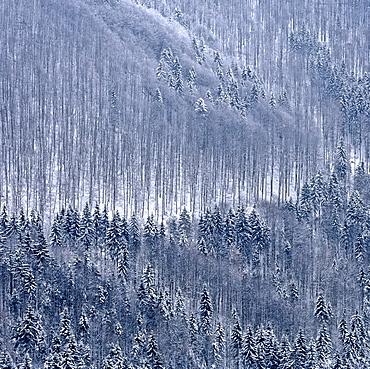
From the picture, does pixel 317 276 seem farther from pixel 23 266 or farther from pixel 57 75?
pixel 57 75

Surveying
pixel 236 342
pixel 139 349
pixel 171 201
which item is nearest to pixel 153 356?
pixel 139 349

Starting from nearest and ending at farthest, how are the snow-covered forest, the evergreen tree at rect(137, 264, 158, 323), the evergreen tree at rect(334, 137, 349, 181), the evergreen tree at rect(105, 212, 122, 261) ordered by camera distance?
the snow-covered forest → the evergreen tree at rect(137, 264, 158, 323) → the evergreen tree at rect(105, 212, 122, 261) → the evergreen tree at rect(334, 137, 349, 181)

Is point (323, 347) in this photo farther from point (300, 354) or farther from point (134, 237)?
point (134, 237)

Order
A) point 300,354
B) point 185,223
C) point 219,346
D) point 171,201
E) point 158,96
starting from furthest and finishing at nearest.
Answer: point 158,96 → point 171,201 → point 185,223 → point 219,346 → point 300,354

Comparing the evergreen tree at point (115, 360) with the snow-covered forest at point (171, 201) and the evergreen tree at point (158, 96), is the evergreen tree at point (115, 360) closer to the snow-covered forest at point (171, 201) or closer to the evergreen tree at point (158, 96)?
the snow-covered forest at point (171, 201)

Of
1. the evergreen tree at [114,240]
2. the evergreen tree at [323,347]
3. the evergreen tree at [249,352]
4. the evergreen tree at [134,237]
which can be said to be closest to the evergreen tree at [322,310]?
the evergreen tree at [323,347]

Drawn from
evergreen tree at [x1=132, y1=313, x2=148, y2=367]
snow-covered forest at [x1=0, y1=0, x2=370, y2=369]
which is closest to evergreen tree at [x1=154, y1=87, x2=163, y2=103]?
snow-covered forest at [x1=0, y1=0, x2=370, y2=369]

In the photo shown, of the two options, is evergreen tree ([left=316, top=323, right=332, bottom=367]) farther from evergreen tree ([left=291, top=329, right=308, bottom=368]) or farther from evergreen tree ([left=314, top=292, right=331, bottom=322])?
evergreen tree ([left=314, top=292, right=331, bottom=322])

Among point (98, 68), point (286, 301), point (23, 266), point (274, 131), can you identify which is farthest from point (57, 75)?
point (286, 301)
